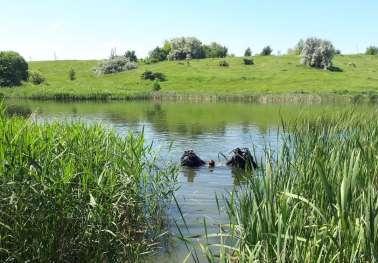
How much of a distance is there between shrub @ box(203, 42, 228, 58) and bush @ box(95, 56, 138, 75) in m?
27.5

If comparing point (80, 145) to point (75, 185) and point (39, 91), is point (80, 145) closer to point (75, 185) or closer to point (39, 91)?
point (75, 185)

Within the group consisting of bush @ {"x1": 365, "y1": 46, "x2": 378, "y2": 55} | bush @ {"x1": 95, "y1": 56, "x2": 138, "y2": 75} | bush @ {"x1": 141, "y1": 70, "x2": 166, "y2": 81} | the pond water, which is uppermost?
bush @ {"x1": 365, "y1": 46, "x2": 378, "y2": 55}

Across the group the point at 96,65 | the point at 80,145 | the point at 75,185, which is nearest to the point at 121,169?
the point at 80,145

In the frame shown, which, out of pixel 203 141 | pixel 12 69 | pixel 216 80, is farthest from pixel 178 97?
pixel 203 141

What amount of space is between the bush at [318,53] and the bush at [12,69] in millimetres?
61364

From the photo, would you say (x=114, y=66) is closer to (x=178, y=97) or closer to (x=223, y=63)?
(x=223, y=63)

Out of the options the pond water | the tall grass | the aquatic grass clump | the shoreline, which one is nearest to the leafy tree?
the shoreline

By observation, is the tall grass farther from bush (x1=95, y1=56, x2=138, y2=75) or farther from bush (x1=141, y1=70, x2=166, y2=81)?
bush (x1=95, y1=56, x2=138, y2=75)

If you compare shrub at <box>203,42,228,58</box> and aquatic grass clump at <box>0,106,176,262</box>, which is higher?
shrub at <box>203,42,228,58</box>

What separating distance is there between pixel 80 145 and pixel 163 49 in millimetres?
139160

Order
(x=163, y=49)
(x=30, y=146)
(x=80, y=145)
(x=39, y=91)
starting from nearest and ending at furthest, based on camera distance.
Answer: (x=30, y=146)
(x=80, y=145)
(x=39, y=91)
(x=163, y=49)

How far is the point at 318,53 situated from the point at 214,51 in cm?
4088

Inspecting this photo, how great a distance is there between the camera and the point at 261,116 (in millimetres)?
56781

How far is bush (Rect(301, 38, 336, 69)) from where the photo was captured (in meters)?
118
